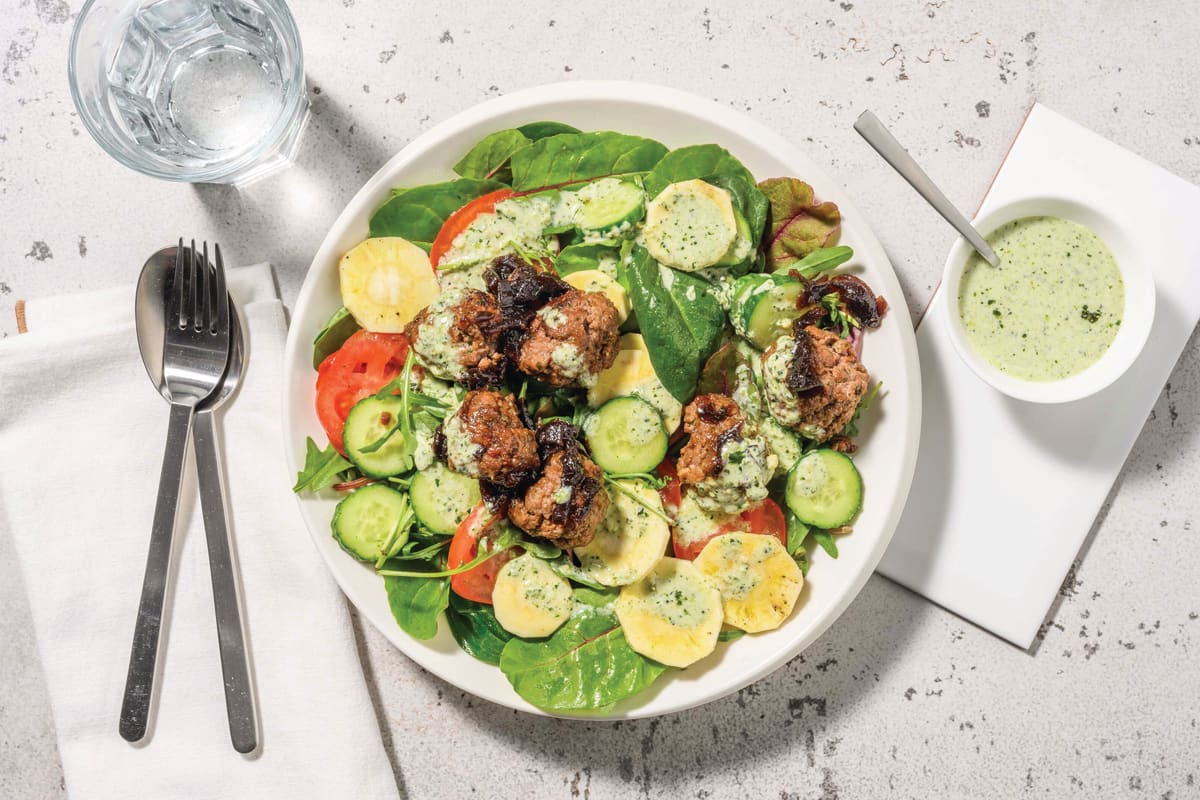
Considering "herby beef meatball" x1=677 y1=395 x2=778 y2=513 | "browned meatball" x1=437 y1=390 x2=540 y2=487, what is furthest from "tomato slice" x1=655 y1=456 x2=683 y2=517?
"browned meatball" x1=437 y1=390 x2=540 y2=487

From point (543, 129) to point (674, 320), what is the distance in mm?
770

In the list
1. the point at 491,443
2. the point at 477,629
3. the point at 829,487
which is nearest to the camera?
the point at 491,443

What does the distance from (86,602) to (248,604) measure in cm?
59

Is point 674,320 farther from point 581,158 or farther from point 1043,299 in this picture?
point 1043,299

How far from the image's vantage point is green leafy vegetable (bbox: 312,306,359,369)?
2879mm

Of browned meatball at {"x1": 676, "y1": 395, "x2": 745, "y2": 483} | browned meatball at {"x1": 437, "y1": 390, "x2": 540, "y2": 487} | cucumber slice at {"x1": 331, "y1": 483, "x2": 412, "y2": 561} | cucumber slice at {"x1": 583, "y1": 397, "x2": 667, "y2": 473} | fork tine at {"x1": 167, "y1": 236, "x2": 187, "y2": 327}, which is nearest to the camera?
browned meatball at {"x1": 437, "y1": 390, "x2": 540, "y2": 487}

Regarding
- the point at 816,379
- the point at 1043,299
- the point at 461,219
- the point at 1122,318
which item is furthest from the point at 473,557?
the point at 1122,318

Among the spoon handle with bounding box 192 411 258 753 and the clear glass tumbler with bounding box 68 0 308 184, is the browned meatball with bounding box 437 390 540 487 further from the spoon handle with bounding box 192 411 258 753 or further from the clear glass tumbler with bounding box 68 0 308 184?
the clear glass tumbler with bounding box 68 0 308 184

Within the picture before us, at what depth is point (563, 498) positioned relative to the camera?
2.48 m

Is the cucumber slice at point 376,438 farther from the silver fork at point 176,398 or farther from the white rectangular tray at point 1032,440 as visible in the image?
the white rectangular tray at point 1032,440

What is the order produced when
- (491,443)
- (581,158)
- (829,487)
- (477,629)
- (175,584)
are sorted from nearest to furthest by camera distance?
(491,443) < (829,487) < (581,158) < (477,629) < (175,584)

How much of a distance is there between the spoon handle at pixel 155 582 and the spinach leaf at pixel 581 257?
1.46 meters

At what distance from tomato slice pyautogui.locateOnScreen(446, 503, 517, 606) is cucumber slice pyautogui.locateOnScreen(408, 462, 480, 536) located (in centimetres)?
3

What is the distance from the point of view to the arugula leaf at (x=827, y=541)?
277 cm
